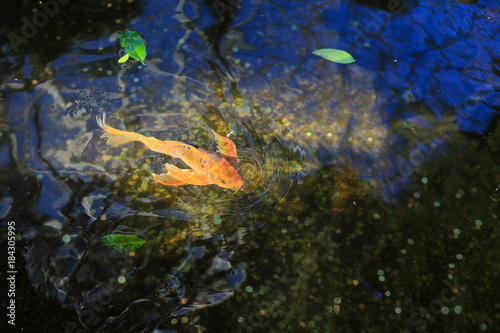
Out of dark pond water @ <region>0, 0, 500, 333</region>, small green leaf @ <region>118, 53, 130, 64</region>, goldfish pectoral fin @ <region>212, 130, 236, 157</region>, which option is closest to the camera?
dark pond water @ <region>0, 0, 500, 333</region>

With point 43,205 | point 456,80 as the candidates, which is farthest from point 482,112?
point 43,205

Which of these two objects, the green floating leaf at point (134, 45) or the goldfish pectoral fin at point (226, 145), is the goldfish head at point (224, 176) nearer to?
the goldfish pectoral fin at point (226, 145)

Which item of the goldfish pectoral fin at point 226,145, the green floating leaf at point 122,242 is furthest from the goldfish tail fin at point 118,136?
the green floating leaf at point 122,242

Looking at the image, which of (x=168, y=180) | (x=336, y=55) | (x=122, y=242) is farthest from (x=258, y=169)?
(x=336, y=55)

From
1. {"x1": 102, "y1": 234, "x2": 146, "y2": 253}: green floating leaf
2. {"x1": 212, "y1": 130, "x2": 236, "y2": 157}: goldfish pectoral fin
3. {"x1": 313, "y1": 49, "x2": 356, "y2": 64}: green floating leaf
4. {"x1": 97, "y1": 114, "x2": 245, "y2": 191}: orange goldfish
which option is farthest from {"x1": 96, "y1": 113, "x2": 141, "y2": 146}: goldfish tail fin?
{"x1": 313, "y1": 49, "x2": 356, "y2": 64}: green floating leaf

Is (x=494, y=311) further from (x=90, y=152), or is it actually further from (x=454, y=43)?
(x=90, y=152)

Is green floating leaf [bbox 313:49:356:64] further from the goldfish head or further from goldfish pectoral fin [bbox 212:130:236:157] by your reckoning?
the goldfish head
